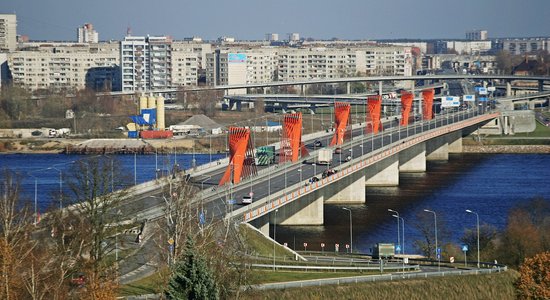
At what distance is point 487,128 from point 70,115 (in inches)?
1041

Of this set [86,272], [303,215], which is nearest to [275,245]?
[303,215]

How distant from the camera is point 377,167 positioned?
58.5 metres

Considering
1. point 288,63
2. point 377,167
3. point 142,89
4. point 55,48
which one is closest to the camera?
point 377,167

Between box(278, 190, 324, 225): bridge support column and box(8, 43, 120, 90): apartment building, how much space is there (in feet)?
241

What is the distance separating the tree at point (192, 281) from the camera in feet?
67.1

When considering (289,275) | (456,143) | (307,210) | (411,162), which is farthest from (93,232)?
(456,143)

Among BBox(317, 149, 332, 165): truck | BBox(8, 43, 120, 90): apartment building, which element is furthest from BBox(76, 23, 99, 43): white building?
BBox(317, 149, 332, 165): truck

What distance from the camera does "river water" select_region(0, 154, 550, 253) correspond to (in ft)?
141

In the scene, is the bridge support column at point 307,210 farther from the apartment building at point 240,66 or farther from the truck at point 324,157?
the apartment building at point 240,66

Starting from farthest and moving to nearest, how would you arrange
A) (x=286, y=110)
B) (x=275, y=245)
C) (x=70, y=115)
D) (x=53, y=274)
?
(x=286, y=110) < (x=70, y=115) < (x=275, y=245) < (x=53, y=274)

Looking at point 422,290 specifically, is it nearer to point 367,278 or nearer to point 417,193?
point 367,278

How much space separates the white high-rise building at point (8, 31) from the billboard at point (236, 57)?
28413 millimetres

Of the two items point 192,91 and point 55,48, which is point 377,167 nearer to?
point 192,91

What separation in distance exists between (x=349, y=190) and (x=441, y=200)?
A: 3.32 metres
